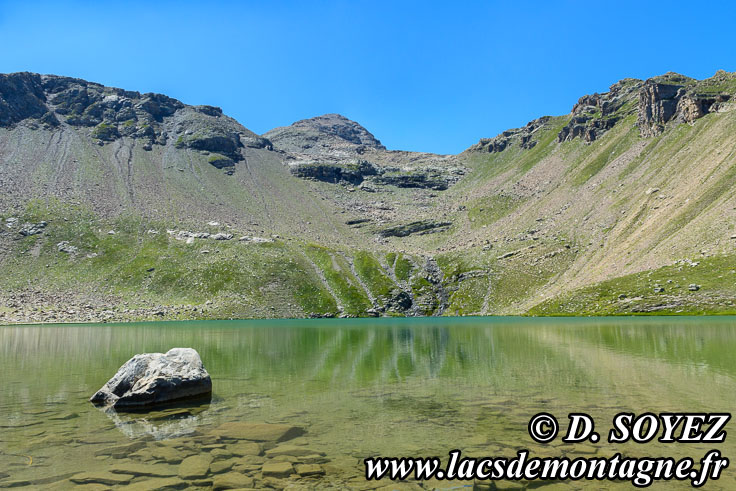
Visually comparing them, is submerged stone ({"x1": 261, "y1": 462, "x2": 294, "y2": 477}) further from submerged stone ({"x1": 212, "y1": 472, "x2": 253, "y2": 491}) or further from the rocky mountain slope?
the rocky mountain slope

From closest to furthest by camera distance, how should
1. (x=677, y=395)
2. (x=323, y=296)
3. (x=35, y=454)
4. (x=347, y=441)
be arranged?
1. (x=35, y=454)
2. (x=347, y=441)
3. (x=677, y=395)
4. (x=323, y=296)

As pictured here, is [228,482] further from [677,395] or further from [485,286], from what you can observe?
[485,286]

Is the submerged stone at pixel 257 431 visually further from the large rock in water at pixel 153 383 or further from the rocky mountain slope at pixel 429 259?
the rocky mountain slope at pixel 429 259

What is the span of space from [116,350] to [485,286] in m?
127

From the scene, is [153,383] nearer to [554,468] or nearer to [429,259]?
[554,468]

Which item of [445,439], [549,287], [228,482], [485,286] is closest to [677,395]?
[445,439]

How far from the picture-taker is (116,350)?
48.7 metres
